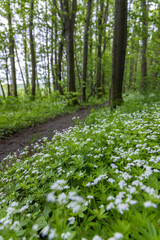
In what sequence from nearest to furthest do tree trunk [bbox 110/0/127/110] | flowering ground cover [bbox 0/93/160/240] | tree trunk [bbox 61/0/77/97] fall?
flowering ground cover [bbox 0/93/160/240] → tree trunk [bbox 110/0/127/110] → tree trunk [bbox 61/0/77/97]

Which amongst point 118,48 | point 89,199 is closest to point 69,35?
point 118,48

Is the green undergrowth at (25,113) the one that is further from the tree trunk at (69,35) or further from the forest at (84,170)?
the tree trunk at (69,35)

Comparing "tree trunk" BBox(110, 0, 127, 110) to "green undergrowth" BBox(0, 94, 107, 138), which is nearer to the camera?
"tree trunk" BBox(110, 0, 127, 110)

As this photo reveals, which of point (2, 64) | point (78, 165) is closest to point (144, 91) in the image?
point (78, 165)

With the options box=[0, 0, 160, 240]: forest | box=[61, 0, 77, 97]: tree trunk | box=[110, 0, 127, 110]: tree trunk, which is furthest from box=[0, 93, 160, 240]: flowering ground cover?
box=[61, 0, 77, 97]: tree trunk

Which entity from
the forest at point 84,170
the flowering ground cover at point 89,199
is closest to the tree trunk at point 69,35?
the forest at point 84,170

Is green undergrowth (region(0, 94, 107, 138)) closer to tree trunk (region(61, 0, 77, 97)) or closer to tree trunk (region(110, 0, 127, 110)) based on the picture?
tree trunk (region(61, 0, 77, 97))

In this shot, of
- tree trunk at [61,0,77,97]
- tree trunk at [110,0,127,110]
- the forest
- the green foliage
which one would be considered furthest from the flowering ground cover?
tree trunk at [61,0,77,97]

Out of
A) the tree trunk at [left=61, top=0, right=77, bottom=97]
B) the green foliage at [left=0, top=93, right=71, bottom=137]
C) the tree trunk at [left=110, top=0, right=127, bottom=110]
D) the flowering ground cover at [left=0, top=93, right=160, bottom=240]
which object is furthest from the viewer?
the tree trunk at [left=61, top=0, right=77, bottom=97]

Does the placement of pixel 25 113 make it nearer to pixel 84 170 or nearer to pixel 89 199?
pixel 84 170

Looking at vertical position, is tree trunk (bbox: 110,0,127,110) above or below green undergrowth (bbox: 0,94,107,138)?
above

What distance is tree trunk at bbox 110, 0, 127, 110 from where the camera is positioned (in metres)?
6.07

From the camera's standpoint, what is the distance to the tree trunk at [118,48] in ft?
19.9

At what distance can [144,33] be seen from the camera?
316 inches
